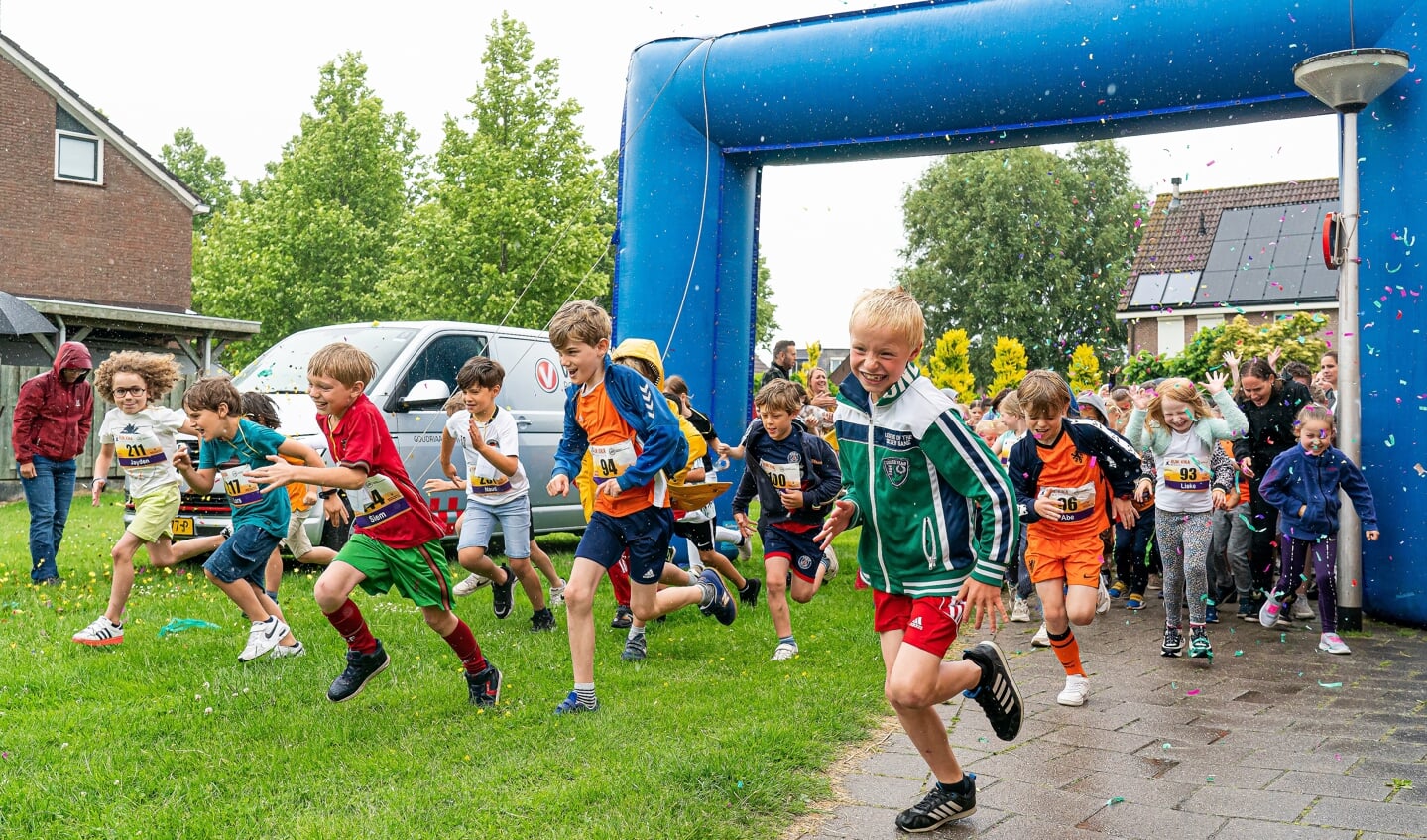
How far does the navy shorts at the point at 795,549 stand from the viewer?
6.93 m

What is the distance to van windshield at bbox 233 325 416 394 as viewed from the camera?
10.1 meters

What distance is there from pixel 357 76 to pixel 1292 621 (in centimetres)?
3524

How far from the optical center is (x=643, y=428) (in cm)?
572

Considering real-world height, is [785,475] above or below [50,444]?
below

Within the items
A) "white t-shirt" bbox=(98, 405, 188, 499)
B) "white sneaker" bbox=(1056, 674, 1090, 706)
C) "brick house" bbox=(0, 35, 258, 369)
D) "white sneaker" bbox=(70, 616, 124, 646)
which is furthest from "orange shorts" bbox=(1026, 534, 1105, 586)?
"brick house" bbox=(0, 35, 258, 369)

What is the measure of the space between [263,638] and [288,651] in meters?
0.16

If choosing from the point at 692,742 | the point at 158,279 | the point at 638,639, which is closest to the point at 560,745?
the point at 692,742

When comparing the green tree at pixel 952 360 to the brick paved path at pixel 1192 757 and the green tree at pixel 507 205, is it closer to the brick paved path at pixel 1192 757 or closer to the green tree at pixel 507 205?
the green tree at pixel 507 205

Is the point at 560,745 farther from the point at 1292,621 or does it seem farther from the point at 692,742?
the point at 1292,621

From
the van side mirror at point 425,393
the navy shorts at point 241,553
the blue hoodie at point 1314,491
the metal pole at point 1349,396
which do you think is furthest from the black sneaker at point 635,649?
the metal pole at point 1349,396

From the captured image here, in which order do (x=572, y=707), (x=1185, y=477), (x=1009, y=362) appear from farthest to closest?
(x=1009, y=362) → (x=1185, y=477) → (x=572, y=707)

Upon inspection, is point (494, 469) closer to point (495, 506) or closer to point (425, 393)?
point (495, 506)

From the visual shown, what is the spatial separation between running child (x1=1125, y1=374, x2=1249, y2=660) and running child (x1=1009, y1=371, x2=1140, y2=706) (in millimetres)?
1366

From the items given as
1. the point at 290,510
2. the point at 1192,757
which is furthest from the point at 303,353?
the point at 1192,757
